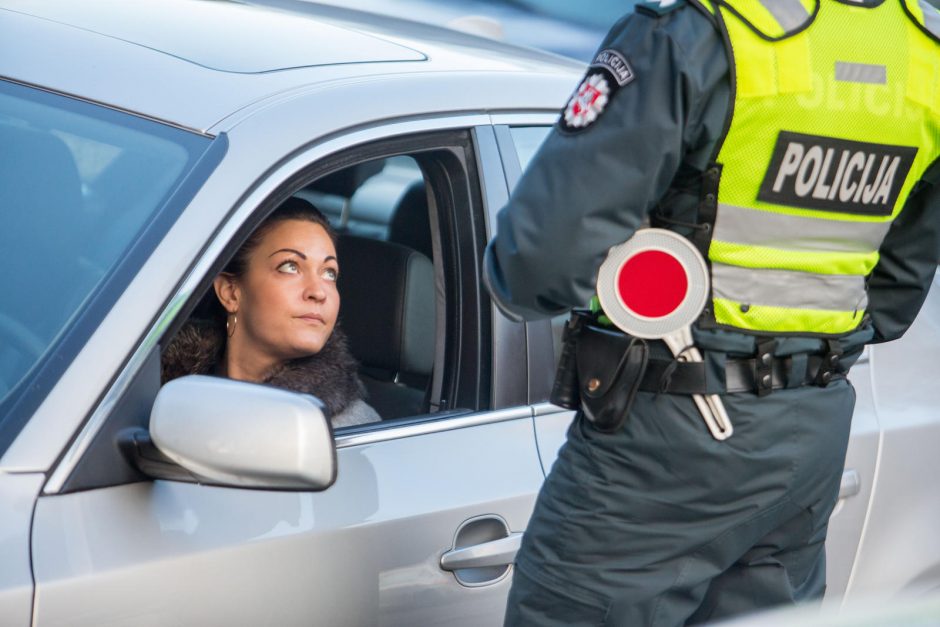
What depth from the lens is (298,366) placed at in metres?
2.92

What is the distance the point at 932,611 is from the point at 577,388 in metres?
0.80

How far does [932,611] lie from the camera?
5.11ft

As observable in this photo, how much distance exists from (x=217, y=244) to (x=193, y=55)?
47 centimetres

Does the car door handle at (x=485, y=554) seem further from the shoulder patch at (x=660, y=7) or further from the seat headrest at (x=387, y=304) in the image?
the shoulder patch at (x=660, y=7)

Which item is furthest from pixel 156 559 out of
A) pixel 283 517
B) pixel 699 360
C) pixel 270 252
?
pixel 270 252

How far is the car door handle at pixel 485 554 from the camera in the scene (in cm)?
231

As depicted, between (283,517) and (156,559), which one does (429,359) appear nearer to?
(283,517)

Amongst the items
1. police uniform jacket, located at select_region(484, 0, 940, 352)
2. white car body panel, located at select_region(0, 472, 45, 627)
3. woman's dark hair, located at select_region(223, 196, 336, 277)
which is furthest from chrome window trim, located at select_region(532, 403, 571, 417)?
white car body panel, located at select_region(0, 472, 45, 627)

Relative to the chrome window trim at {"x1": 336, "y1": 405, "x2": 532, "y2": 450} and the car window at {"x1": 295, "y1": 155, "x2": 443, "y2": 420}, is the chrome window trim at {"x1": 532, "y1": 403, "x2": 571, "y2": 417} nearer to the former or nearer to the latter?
the chrome window trim at {"x1": 336, "y1": 405, "x2": 532, "y2": 450}

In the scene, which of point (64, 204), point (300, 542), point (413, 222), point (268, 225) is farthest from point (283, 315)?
point (300, 542)

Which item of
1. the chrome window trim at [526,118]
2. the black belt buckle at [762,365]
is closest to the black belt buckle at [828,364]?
the black belt buckle at [762,365]

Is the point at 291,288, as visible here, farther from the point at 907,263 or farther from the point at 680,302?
the point at 907,263

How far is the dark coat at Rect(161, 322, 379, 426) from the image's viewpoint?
2785 millimetres

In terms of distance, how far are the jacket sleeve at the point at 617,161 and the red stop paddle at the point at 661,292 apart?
95 millimetres
